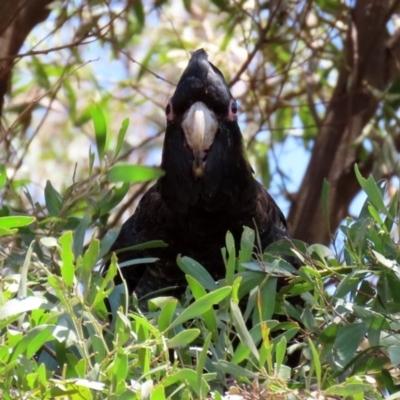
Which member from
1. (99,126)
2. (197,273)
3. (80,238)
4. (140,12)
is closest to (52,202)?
(99,126)

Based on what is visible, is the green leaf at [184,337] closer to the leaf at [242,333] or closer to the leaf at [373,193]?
the leaf at [242,333]

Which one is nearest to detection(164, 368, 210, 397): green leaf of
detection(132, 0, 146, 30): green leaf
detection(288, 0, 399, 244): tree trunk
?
detection(288, 0, 399, 244): tree trunk

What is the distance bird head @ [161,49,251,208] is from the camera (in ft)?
7.47

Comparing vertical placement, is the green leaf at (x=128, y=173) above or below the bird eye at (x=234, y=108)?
below

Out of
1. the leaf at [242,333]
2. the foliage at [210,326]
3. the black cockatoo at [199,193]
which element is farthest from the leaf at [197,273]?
the black cockatoo at [199,193]

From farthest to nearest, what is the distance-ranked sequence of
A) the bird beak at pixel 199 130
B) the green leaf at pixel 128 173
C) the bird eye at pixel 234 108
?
1. the bird eye at pixel 234 108
2. the bird beak at pixel 199 130
3. the green leaf at pixel 128 173

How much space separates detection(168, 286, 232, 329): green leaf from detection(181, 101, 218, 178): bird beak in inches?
34.9

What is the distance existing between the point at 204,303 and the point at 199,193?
0.99m

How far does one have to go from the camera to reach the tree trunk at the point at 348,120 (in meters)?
3.31

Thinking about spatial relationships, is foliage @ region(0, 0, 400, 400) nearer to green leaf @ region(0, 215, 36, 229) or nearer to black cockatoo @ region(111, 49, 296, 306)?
green leaf @ region(0, 215, 36, 229)

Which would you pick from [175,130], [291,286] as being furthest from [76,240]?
[175,130]

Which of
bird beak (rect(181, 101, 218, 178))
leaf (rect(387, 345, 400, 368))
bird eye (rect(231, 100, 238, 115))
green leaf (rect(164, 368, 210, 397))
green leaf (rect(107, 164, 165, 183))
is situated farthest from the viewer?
bird eye (rect(231, 100, 238, 115))

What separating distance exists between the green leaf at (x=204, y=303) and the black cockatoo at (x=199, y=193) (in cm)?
84

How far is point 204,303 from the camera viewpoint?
143 cm
